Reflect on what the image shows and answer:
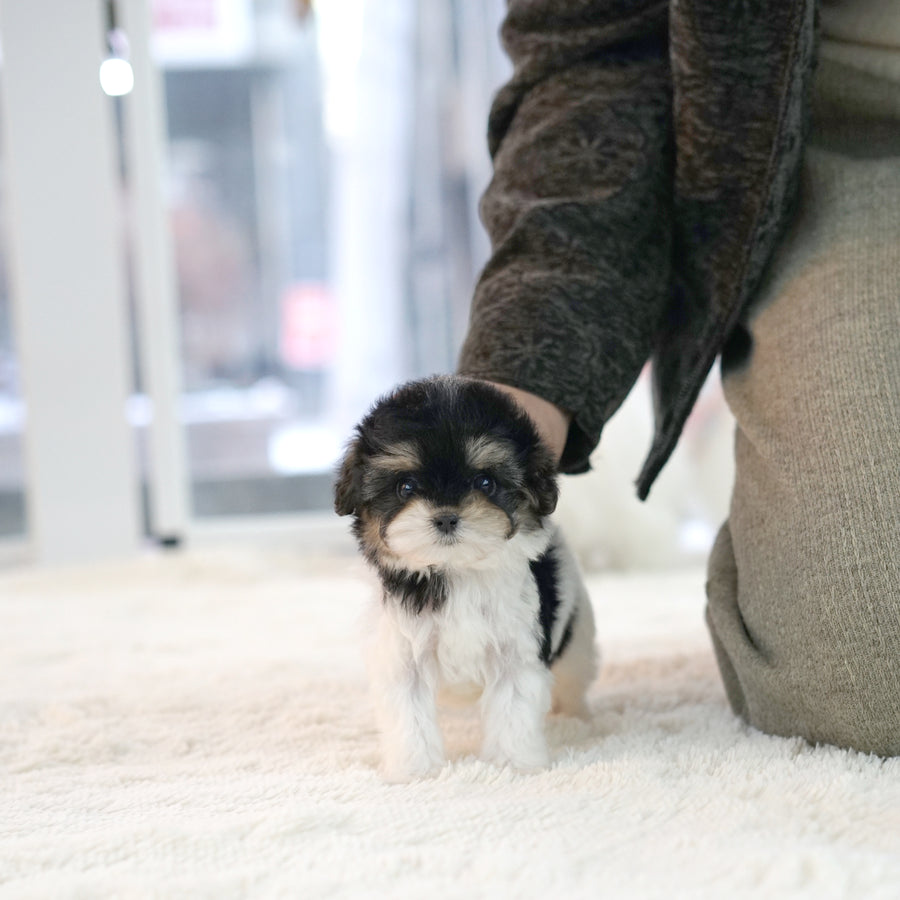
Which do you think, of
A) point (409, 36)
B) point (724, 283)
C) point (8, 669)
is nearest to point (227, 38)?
point (409, 36)

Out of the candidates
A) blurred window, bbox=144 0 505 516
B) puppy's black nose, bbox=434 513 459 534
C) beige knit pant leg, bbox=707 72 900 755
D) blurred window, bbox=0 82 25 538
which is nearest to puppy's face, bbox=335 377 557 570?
puppy's black nose, bbox=434 513 459 534

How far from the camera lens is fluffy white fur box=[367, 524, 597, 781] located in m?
1.09

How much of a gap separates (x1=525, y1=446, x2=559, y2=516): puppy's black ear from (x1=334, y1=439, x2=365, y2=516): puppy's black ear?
0.16m

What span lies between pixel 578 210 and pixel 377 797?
2.38ft

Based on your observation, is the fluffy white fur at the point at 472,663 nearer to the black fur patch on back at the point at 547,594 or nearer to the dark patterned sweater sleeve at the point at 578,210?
the black fur patch on back at the point at 547,594

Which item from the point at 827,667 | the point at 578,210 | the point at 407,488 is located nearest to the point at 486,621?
the point at 407,488

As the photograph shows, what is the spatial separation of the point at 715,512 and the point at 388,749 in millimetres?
1778

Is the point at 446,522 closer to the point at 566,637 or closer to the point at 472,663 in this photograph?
the point at 472,663

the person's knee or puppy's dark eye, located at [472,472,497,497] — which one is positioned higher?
puppy's dark eye, located at [472,472,497,497]

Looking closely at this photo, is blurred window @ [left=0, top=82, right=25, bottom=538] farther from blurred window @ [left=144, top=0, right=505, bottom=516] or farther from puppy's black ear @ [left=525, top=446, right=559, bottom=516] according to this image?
puppy's black ear @ [left=525, top=446, right=559, bottom=516]

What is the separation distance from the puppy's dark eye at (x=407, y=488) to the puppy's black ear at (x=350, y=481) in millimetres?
53

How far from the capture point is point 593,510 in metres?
2.62

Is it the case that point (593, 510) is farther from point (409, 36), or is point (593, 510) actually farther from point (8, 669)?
point (409, 36)

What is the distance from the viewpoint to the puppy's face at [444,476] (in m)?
1.00
